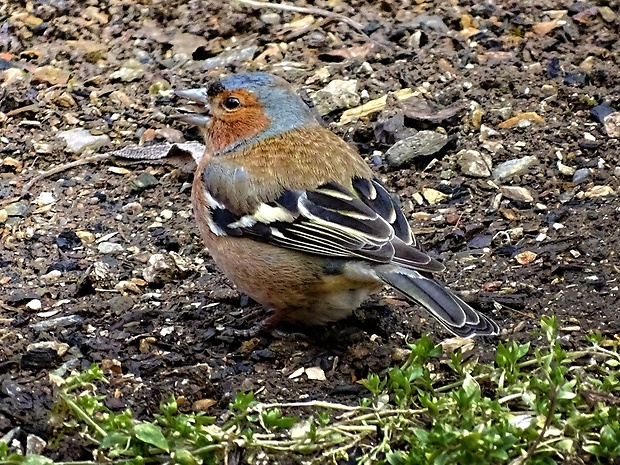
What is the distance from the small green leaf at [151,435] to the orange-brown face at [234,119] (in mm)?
1919

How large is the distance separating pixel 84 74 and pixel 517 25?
2.86 metres

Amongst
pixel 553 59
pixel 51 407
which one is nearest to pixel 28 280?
pixel 51 407

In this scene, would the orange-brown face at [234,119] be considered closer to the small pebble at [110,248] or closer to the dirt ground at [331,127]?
the dirt ground at [331,127]

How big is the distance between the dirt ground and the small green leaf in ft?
1.34

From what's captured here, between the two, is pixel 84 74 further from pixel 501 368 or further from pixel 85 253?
pixel 501 368

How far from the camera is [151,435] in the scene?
10.3ft

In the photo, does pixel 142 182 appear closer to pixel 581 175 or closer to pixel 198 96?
pixel 198 96

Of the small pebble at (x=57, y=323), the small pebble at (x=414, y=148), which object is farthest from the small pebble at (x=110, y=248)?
the small pebble at (x=414, y=148)

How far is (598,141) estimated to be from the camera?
5.50m

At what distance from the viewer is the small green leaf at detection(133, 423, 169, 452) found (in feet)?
10.2

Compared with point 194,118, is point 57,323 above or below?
below

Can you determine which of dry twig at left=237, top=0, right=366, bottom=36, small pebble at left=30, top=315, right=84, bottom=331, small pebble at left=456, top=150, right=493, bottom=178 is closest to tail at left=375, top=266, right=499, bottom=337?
small pebble at left=30, top=315, right=84, bottom=331

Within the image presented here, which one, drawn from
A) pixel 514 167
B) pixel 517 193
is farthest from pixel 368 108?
pixel 517 193

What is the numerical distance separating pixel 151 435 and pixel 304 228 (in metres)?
1.28
